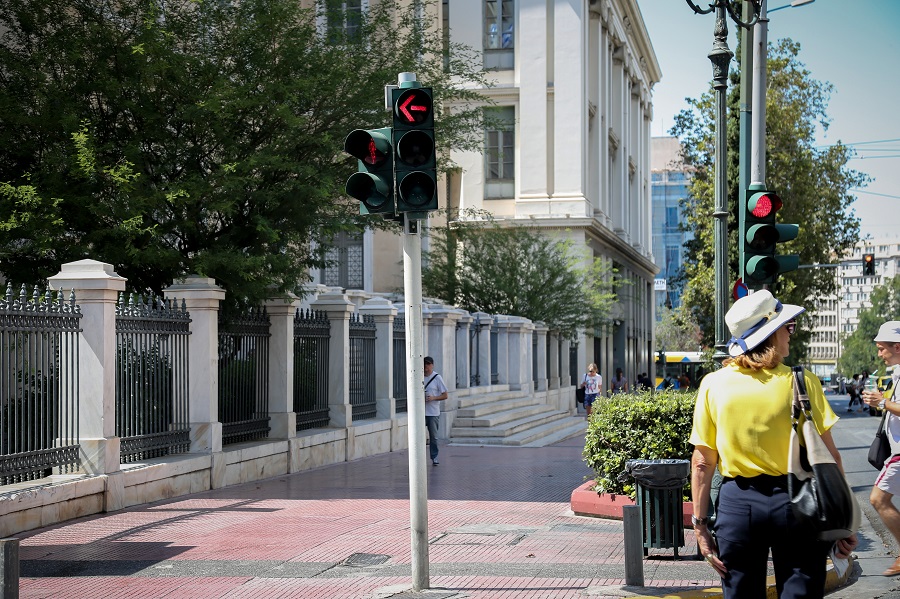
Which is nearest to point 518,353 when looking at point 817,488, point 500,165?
point 500,165

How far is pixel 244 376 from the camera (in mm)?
17078

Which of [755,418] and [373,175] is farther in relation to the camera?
[373,175]

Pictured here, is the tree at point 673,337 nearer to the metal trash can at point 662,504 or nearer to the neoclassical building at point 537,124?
the neoclassical building at point 537,124

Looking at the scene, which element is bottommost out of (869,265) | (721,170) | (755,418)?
(755,418)

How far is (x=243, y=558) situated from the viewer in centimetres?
971

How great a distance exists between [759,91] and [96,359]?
27.1 feet

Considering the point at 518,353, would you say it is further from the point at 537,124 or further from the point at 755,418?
the point at 755,418

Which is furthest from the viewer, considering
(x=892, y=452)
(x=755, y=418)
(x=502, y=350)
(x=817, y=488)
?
(x=502, y=350)

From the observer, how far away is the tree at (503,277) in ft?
132

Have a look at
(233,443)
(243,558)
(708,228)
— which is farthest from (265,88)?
(708,228)

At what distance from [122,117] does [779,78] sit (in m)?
30.4

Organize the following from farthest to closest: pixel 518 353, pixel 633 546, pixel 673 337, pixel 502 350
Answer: pixel 673 337 < pixel 518 353 < pixel 502 350 < pixel 633 546

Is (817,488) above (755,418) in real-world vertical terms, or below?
below

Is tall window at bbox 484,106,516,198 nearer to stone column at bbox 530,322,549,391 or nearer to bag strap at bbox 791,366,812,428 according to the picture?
stone column at bbox 530,322,549,391
